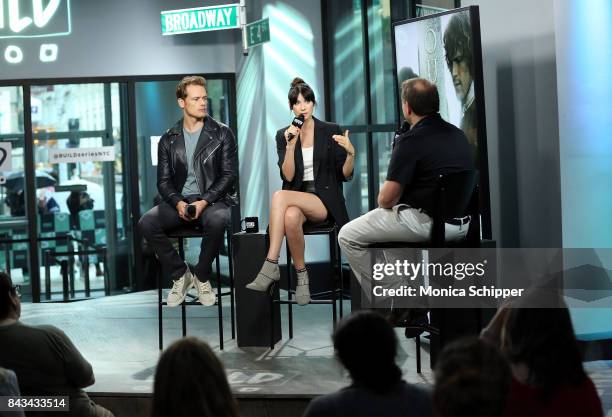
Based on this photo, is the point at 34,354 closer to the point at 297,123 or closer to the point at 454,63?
the point at 297,123

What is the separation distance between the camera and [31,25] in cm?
855

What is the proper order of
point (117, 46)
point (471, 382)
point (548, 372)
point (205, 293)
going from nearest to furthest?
point (471, 382) → point (548, 372) → point (205, 293) → point (117, 46)

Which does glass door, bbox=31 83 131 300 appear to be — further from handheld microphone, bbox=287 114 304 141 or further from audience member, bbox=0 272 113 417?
audience member, bbox=0 272 113 417

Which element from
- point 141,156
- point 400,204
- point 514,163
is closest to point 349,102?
point 141,156

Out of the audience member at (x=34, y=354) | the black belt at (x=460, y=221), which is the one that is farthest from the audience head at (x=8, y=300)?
the black belt at (x=460, y=221)

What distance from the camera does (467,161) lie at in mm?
4656

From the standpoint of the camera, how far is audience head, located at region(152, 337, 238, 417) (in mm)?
2357

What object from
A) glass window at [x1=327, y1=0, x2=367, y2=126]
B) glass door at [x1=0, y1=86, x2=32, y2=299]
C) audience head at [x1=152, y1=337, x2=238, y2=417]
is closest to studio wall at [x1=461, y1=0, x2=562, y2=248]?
glass window at [x1=327, y1=0, x2=367, y2=126]

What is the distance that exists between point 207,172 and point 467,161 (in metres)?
1.74

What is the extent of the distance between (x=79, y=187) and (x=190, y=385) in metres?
6.69

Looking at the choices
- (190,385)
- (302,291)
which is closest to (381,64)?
(302,291)

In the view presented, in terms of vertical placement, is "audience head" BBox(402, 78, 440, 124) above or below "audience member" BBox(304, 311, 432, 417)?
above

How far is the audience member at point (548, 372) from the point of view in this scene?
251cm

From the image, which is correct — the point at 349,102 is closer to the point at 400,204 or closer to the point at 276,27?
the point at 276,27
